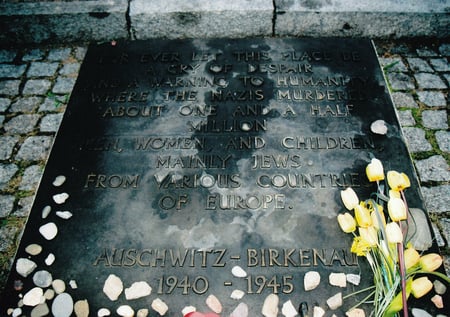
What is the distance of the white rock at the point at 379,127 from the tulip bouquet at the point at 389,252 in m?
0.39

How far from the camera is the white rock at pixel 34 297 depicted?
66.8 inches

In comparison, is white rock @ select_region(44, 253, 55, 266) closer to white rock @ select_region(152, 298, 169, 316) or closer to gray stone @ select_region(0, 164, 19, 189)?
white rock @ select_region(152, 298, 169, 316)

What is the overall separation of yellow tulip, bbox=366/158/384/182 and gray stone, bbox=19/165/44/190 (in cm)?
223

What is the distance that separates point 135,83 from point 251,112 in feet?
2.82

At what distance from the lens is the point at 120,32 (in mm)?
3303

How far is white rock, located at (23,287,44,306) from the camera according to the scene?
1.70m

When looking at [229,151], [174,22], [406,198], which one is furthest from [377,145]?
[174,22]

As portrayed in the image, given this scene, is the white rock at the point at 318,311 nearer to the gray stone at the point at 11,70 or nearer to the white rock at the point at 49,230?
the white rock at the point at 49,230

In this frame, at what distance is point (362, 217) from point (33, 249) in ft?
5.61

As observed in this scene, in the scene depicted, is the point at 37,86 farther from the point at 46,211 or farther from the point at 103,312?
the point at 103,312

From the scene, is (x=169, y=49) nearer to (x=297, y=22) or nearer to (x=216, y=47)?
(x=216, y=47)

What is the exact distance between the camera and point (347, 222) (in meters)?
1.78

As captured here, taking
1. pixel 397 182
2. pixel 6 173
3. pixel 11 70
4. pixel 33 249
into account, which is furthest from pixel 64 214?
pixel 11 70

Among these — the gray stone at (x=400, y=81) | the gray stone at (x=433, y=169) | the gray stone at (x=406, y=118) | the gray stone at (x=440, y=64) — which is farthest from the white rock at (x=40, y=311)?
the gray stone at (x=440, y=64)
